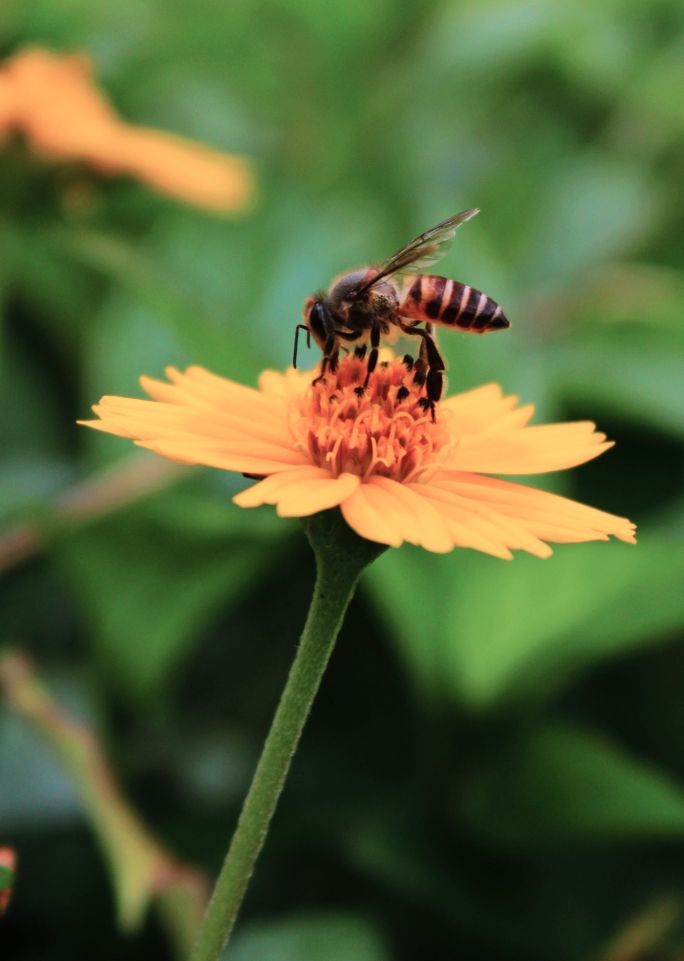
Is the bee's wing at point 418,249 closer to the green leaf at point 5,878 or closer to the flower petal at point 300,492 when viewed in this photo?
the flower petal at point 300,492

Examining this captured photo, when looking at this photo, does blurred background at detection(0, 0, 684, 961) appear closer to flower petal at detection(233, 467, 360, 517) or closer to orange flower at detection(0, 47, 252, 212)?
orange flower at detection(0, 47, 252, 212)

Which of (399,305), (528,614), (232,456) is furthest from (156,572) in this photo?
(232,456)

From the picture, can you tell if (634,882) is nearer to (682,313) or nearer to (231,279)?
(682,313)

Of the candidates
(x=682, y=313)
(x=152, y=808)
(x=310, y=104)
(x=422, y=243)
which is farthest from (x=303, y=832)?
(x=310, y=104)

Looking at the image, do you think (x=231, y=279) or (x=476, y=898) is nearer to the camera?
(x=476, y=898)

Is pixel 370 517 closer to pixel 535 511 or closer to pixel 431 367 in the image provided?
pixel 535 511

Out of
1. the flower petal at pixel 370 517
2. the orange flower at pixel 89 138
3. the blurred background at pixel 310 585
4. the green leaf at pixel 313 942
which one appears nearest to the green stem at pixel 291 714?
the flower petal at pixel 370 517

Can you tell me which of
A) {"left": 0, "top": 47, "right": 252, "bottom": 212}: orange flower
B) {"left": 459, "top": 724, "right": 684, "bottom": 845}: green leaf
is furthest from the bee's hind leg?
{"left": 0, "top": 47, "right": 252, "bottom": 212}: orange flower
